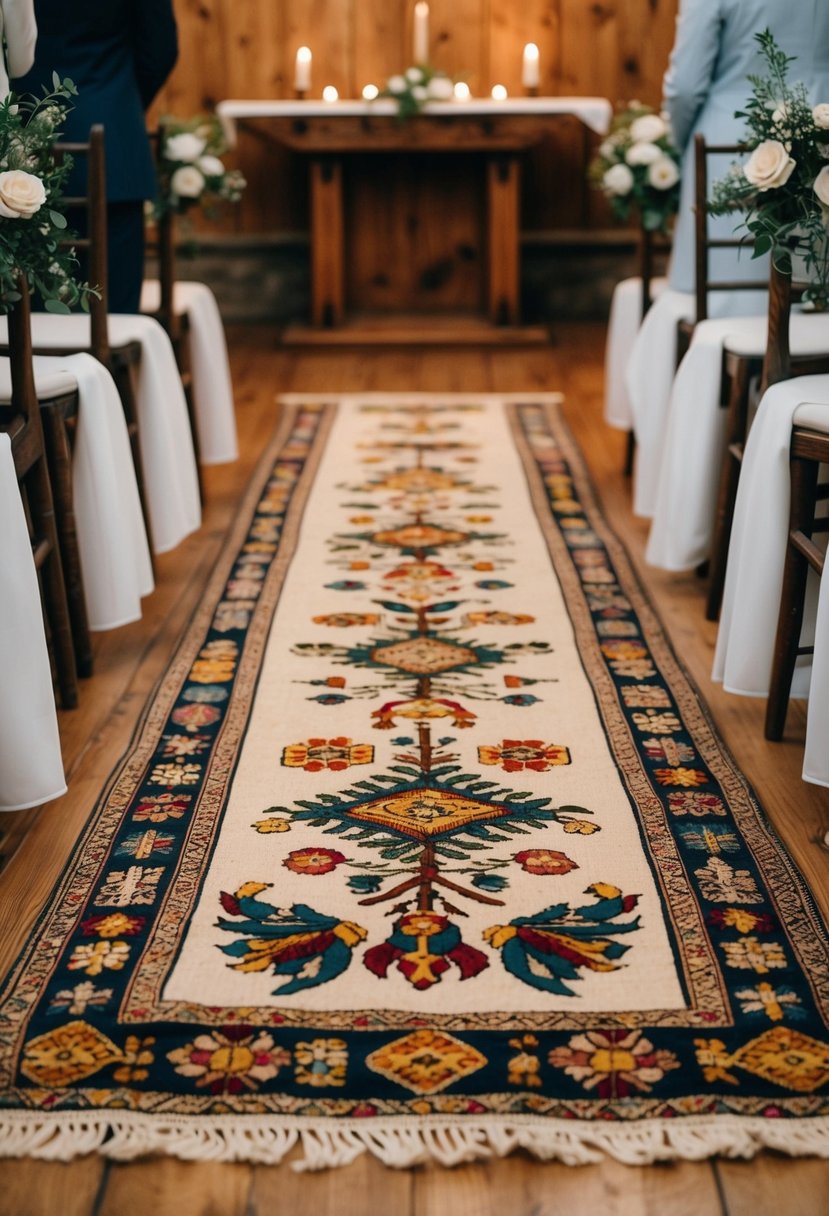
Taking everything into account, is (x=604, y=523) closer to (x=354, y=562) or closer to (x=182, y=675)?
(x=354, y=562)

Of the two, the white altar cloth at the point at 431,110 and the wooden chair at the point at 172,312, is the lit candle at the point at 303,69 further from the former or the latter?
the wooden chair at the point at 172,312

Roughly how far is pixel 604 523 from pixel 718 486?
74 centimetres

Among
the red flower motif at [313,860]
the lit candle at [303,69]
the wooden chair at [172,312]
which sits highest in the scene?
the lit candle at [303,69]

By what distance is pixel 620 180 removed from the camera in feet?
13.6

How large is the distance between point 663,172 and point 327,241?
2.92m

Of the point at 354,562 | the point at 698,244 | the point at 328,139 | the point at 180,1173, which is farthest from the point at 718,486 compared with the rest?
the point at 328,139

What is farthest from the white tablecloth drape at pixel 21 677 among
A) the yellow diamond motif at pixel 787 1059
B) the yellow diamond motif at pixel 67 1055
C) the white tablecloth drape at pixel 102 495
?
the yellow diamond motif at pixel 787 1059

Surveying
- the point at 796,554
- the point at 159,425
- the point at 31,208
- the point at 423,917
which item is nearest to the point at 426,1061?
the point at 423,917

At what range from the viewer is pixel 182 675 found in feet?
9.58

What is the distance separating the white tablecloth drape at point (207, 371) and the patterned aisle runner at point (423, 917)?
1055 mm

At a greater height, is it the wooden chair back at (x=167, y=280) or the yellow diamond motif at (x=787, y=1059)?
the wooden chair back at (x=167, y=280)

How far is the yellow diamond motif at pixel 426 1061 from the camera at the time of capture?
1646mm

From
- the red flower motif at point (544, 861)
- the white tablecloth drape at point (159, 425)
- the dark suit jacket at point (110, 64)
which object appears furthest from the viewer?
the dark suit jacket at point (110, 64)

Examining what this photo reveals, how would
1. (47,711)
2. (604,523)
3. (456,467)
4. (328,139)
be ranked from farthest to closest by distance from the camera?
(328,139)
(456,467)
(604,523)
(47,711)
